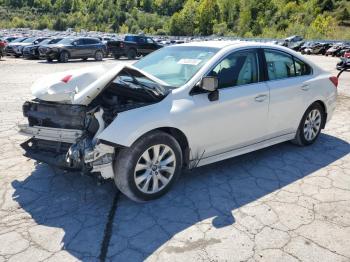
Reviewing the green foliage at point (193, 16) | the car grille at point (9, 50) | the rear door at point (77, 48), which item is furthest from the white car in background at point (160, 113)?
the green foliage at point (193, 16)

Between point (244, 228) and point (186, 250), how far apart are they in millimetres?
677

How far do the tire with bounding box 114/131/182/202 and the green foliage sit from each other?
87196 mm

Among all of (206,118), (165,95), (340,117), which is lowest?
(340,117)

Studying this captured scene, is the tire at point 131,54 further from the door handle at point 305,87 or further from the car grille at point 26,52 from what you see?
the door handle at point 305,87

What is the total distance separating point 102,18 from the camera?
172 metres

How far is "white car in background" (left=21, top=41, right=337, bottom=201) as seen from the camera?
12.2 feet

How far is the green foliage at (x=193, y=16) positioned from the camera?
9807cm

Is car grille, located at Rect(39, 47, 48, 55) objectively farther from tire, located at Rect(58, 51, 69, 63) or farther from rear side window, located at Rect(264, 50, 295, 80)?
rear side window, located at Rect(264, 50, 295, 80)

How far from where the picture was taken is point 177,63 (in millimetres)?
4699

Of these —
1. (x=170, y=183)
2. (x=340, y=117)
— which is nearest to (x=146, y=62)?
(x=170, y=183)

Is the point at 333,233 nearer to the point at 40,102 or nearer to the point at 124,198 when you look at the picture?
the point at 124,198

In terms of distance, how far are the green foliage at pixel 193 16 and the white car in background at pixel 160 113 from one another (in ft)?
282

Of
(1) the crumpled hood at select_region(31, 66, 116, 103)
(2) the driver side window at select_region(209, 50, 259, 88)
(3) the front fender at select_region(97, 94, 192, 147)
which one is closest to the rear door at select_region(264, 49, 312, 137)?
(2) the driver side window at select_region(209, 50, 259, 88)

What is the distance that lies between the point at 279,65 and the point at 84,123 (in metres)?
2.90
